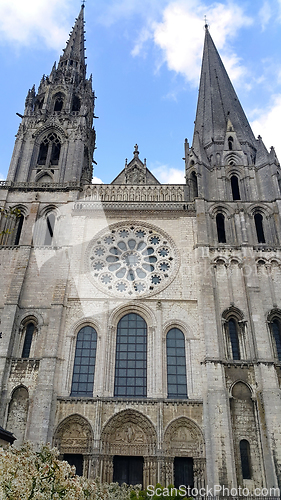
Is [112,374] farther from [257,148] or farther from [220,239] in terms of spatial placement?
[257,148]

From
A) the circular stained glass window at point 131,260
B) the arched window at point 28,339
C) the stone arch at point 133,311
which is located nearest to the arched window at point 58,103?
the circular stained glass window at point 131,260

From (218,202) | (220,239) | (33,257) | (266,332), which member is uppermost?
(218,202)

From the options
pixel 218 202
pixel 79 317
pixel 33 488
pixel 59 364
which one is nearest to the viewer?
pixel 33 488

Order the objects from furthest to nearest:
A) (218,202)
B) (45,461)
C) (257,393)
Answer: (218,202) → (257,393) → (45,461)

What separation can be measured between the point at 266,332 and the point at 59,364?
8211 millimetres

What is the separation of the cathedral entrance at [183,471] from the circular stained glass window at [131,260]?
21.9 ft

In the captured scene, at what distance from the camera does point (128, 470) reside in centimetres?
1491

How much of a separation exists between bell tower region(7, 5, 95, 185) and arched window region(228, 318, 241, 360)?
34.5 feet

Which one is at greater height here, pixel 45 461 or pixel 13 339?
pixel 13 339

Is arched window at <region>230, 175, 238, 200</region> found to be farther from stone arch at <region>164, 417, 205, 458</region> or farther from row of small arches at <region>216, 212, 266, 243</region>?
stone arch at <region>164, 417, 205, 458</region>

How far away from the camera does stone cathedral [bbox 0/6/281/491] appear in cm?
1477

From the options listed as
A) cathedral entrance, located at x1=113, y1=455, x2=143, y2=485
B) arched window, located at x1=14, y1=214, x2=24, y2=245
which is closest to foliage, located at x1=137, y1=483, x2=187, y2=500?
cathedral entrance, located at x1=113, y1=455, x2=143, y2=485

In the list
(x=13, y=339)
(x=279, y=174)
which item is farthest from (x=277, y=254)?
(x=13, y=339)

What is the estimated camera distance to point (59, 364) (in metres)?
16.3
